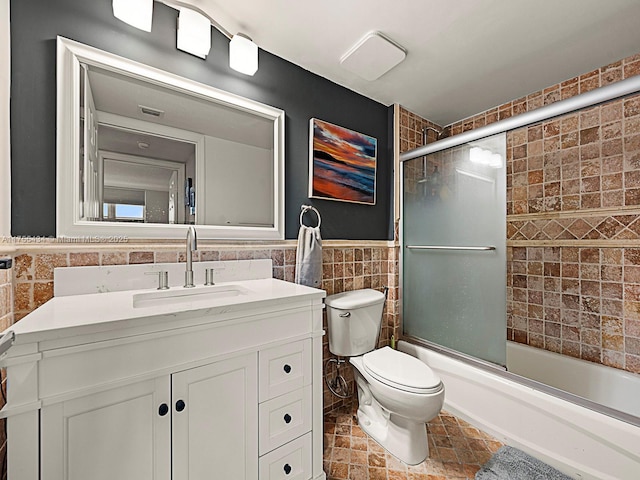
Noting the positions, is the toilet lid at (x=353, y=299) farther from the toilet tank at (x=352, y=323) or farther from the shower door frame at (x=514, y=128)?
the shower door frame at (x=514, y=128)

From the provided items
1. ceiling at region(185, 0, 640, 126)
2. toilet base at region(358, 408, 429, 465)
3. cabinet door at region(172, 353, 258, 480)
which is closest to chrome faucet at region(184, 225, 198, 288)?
cabinet door at region(172, 353, 258, 480)

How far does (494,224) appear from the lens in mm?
1616

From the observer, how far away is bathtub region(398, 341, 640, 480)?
1.17 m

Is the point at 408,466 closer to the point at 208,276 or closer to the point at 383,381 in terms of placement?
the point at 383,381

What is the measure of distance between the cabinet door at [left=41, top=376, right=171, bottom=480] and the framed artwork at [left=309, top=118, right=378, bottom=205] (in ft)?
4.21

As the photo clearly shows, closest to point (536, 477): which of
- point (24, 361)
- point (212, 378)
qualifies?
point (212, 378)

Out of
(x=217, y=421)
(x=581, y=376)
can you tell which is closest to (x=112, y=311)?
(x=217, y=421)

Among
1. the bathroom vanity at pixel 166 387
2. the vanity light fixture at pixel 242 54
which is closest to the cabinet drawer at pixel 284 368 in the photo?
the bathroom vanity at pixel 166 387

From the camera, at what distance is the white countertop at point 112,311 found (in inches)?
27.3

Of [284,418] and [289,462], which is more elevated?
[284,418]

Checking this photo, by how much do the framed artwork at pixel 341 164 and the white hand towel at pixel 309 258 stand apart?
277mm

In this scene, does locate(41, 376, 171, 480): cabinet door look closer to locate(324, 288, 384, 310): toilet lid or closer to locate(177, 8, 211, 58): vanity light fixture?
locate(324, 288, 384, 310): toilet lid

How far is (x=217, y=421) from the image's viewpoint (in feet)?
3.03

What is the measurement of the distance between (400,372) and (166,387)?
1.08 m
